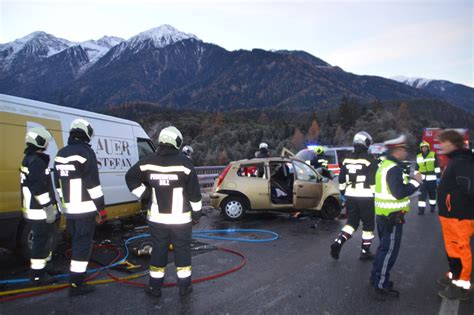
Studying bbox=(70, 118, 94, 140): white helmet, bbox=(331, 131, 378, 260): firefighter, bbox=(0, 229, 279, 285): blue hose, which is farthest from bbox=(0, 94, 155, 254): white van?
bbox=(331, 131, 378, 260): firefighter

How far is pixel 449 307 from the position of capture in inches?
153

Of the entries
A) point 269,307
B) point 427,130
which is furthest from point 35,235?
point 427,130

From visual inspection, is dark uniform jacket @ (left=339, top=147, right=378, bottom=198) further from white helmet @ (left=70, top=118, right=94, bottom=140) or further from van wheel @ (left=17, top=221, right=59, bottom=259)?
van wheel @ (left=17, top=221, right=59, bottom=259)

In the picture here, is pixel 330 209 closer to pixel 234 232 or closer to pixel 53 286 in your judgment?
pixel 234 232

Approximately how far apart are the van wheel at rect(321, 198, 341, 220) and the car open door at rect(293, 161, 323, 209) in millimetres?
274

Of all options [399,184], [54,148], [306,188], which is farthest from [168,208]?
[306,188]

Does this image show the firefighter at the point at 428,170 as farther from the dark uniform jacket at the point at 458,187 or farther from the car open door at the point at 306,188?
the dark uniform jacket at the point at 458,187

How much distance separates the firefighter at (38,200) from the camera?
4.45m

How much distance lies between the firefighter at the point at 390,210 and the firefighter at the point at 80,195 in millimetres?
3250

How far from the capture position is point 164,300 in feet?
13.2

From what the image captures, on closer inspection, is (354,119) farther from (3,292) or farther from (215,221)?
(3,292)

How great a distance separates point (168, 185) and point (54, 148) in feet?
8.77

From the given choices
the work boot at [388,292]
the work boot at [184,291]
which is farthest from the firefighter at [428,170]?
the work boot at [184,291]

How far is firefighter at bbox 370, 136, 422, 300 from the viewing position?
4223 millimetres
